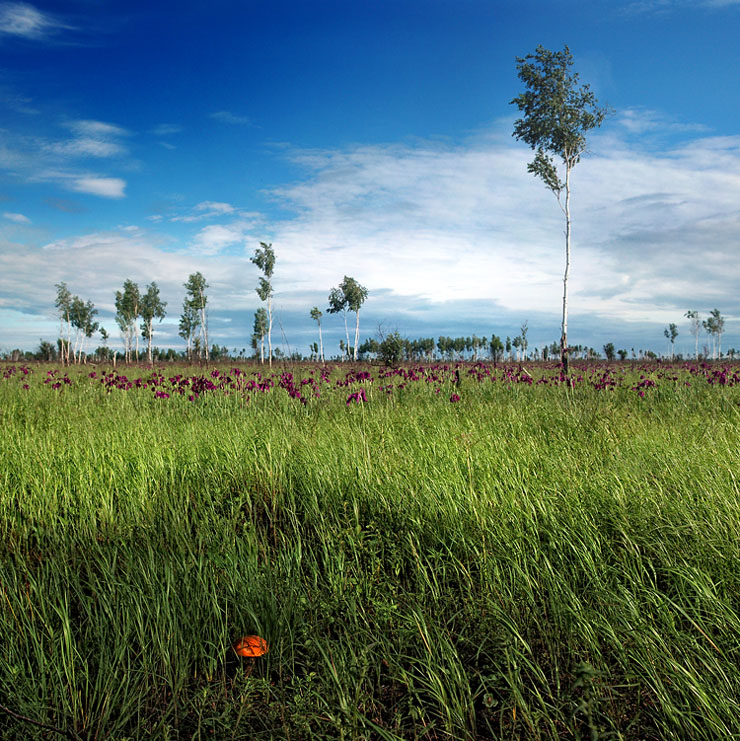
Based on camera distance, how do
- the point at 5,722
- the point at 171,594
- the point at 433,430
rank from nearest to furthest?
1. the point at 5,722
2. the point at 171,594
3. the point at 433,430

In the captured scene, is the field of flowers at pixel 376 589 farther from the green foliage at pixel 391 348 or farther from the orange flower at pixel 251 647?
the green foliage at pixel 391 348

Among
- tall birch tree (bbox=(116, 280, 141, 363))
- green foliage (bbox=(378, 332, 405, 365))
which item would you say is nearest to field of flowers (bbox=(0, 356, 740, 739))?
green foliage (bbox=(378, 332, 405, 365))

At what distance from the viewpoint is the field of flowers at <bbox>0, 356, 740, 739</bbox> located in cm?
172

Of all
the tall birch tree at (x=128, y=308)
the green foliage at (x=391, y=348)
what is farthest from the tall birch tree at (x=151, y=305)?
the green foliage at (x=391, y=348)

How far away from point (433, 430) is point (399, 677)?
11.0 feet

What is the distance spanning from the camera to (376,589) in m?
2.31

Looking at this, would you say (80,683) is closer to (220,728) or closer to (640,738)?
(220,728)

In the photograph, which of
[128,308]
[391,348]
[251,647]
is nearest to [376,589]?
Answer: [251,647]

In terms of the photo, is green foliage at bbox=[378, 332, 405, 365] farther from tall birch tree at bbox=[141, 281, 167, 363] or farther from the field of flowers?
tall birch tree at bbox=[141, 281, 167, 363]

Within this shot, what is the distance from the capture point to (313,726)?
173 cm

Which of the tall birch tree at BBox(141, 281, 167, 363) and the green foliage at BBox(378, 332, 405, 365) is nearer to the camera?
the green foliage at BBox(378, 332, 405, 365)

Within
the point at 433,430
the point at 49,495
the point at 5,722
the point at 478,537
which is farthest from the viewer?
the point at 433,430

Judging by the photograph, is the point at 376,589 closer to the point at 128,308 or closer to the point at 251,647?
the point at 251,647

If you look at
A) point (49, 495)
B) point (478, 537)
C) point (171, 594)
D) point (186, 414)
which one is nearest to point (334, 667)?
point (171, 594)
